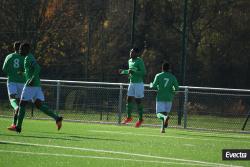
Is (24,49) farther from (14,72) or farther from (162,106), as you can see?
(162,106)

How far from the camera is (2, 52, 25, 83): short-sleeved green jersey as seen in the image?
66.0 ft

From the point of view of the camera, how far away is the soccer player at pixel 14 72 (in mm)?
20109

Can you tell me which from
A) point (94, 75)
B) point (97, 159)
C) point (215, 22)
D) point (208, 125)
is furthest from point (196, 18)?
point (97, 159)

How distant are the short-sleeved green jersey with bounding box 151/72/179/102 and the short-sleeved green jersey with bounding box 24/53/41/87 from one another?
16.1 ft

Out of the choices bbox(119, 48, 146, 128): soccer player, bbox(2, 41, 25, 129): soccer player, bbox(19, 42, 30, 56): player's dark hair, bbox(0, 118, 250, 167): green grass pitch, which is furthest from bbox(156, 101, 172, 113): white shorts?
bbox(19, 42, 30, 56): player's dark hair

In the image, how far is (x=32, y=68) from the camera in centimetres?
1845

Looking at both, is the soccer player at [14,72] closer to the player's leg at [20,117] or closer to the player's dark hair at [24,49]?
the player's dark hair at [24,49]

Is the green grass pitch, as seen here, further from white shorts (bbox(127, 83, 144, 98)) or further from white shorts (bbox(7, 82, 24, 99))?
white shorts (bbox(127, 83, 144, 98))

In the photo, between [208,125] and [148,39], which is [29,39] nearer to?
[148,39]

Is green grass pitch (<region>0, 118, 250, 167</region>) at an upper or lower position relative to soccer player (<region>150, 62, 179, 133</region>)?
lower

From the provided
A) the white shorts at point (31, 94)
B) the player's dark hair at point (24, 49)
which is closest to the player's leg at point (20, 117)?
the white shorts at point (31, 94)

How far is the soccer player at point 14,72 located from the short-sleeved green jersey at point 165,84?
13.0 ft

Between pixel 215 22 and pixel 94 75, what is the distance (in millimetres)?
9863

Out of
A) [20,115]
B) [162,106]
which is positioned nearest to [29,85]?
[20,115]
